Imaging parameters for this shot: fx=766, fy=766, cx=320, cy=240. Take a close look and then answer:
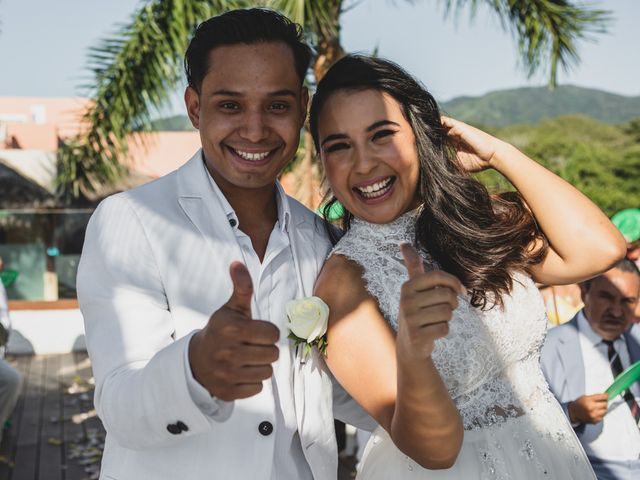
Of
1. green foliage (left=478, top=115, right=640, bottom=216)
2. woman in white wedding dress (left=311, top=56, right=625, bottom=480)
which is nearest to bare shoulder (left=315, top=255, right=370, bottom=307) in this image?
woman in white wedding dress (left=311, top=56, right=625, bottom=480)

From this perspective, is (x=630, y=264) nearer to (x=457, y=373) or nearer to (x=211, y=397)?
(x=457, y=373)

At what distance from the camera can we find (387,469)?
203 cm

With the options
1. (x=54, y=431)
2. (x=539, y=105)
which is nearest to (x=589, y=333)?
(x=54, y=431)

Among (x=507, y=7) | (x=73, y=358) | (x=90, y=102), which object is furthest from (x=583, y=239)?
(x=73, y=358)

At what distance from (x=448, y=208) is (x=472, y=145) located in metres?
0.27

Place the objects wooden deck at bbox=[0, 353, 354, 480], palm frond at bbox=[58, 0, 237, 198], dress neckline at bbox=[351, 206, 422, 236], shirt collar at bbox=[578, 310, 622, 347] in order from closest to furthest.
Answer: dress neckline at bbox=[351, 206, 422, 236], shirt collar at bbox=[578, 310, 622, 347], wooden deck at bbox=[0, 353, 354, 480], palm frond at bbox=[58, 0, 237, 198]

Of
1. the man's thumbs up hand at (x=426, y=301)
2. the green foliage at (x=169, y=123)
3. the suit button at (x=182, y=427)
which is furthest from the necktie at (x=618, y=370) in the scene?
the green foliage at (x=169, y=123)

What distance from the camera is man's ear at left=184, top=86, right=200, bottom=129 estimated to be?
6.84 feet

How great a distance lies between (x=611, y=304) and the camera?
11.2ft

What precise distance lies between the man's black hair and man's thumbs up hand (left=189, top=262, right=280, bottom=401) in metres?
0.93

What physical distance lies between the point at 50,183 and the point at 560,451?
30.4 ft

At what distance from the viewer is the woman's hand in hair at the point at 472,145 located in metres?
2.35

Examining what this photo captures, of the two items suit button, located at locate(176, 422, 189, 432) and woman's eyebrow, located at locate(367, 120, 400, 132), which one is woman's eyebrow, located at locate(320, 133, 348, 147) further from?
suit button, located at locate(176, 422, 189, 432)

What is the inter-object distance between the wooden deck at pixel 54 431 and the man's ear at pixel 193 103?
12.8ft
